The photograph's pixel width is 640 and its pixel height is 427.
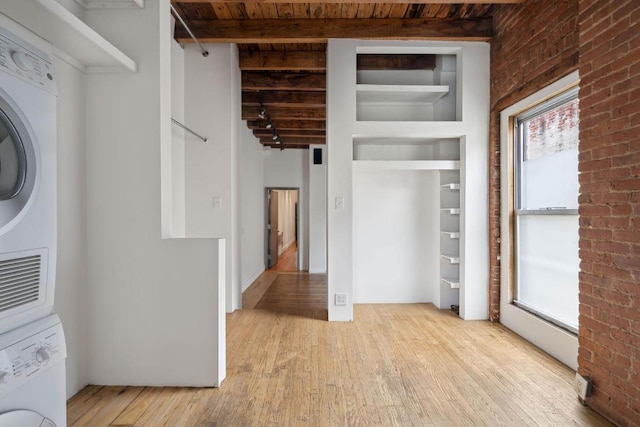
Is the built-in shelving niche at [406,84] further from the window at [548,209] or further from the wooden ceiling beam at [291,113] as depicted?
the wooden ceiling beam at [291,113]

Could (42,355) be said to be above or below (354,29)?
below

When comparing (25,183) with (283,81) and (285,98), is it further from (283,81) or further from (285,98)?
(285,98)

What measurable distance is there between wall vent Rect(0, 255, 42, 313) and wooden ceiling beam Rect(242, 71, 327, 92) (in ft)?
13.8

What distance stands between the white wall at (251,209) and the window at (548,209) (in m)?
3.91

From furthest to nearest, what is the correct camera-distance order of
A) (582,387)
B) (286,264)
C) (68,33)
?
1. (286,264)
2. (582,387)
3. (68,33)

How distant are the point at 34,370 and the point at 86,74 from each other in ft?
6.48

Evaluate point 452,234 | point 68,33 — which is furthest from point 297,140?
point 68,33

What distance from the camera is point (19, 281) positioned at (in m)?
1.18

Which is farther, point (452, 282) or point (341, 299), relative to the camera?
point (452, 282)

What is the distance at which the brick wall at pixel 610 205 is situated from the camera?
1927 millimetres

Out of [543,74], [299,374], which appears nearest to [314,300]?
[299,374]

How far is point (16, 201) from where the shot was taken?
3.80 ft

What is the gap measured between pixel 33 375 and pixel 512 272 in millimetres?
3860

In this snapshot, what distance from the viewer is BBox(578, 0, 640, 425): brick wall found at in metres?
1.93
